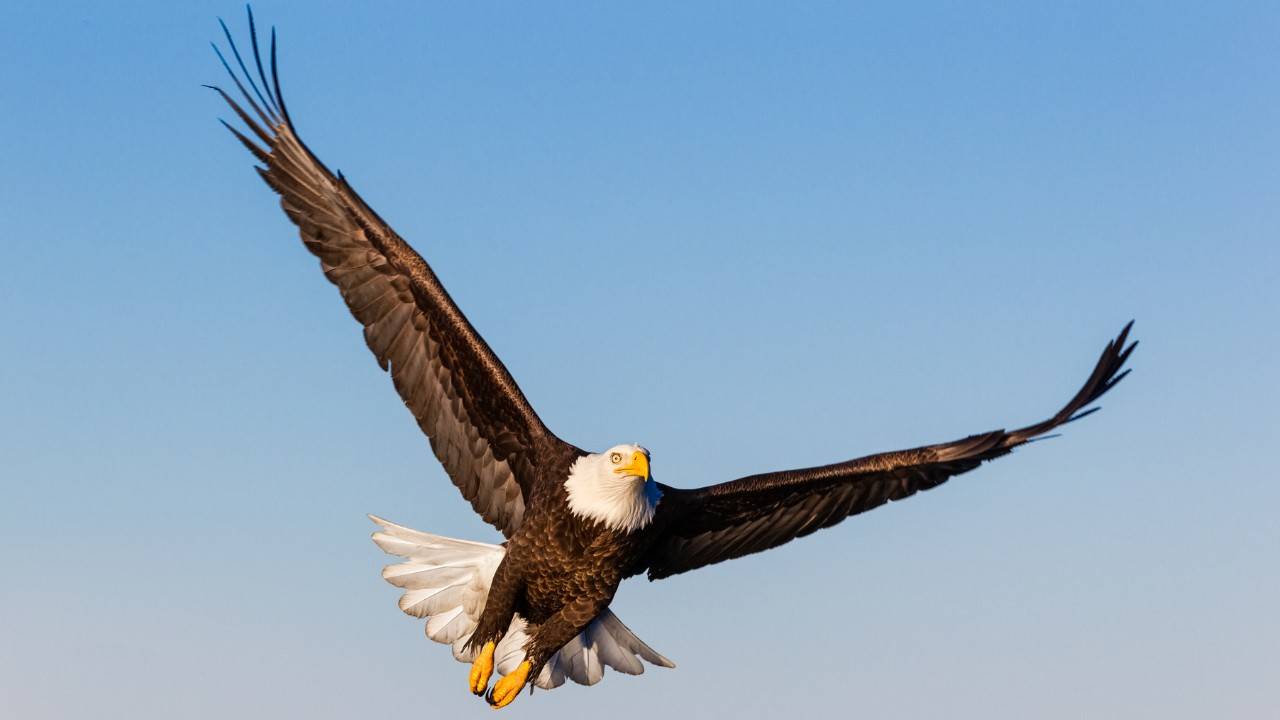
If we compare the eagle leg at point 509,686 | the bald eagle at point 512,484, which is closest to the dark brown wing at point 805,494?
the bald eagle at point 512,484

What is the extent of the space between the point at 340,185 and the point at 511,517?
2137 mm

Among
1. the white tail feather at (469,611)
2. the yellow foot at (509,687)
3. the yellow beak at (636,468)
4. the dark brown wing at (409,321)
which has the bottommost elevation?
the yellow foot at (509,687)

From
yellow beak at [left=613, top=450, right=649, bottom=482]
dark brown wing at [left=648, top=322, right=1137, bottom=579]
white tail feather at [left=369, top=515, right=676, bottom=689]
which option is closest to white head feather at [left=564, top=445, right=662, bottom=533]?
yellow beak at [left=613, top=450, right=649, bottom=482]

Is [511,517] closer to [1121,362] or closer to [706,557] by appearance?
[706,557]

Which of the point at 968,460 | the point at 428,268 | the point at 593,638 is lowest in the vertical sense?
the point at 593,638

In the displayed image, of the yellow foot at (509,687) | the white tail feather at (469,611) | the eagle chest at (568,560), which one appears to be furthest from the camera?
the white tail feather at (469,611)

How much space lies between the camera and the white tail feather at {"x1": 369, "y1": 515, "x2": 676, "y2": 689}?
38.2 ft

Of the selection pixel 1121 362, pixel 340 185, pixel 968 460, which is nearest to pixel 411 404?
pixel 340 185

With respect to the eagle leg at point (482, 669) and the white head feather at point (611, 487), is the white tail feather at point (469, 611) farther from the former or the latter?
the white head feather at point (611, 487)

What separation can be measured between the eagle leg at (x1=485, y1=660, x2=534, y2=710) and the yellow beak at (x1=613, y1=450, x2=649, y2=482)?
1400mm

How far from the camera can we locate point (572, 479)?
35.8 ft

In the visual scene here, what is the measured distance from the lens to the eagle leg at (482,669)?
11250mm

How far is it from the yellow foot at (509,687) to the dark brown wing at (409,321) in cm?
85

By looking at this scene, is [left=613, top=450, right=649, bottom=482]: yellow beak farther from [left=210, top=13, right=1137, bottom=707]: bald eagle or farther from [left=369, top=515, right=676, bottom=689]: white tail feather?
[left=369, top=515, right=676, bottom=689]: white tail feather
